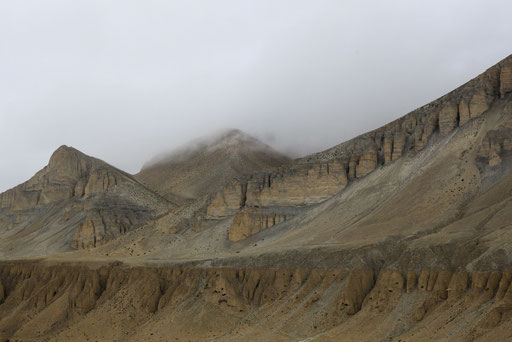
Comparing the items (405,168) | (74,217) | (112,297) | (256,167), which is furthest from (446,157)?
(256,167)

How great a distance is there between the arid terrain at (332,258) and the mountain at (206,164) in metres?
57.6

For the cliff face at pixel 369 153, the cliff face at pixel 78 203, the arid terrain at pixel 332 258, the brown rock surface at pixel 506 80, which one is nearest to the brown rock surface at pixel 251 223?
the arid terrain at pixel 332 258

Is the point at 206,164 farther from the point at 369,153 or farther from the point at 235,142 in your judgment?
the point at 369,153

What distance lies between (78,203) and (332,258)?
91404 millimetres

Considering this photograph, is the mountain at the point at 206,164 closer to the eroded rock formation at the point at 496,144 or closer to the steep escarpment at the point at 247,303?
the steep escarpment at the point at 247,303

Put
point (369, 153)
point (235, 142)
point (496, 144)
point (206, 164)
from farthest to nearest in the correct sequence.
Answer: point (235, 142) < point (206, 164) < point (369, 153) < point (496, 144)

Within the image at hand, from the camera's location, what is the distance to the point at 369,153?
248 feet

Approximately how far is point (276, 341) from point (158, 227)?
49.6 metres

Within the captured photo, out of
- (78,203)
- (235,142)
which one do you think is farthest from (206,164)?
(78,203)

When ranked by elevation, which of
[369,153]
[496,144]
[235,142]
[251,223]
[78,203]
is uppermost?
[235,142]

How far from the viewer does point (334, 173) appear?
76.6 metres

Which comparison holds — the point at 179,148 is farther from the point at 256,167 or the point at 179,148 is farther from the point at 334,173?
the point at 334,173

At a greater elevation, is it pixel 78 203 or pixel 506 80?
pixel 78 203

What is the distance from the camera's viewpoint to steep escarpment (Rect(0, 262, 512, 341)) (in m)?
35.6
